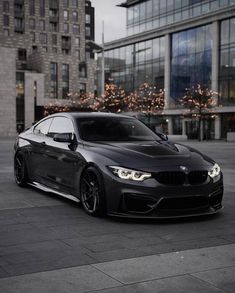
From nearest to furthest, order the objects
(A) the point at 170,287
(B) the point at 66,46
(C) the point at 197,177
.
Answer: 1. (A) the point at 170,287
2. (C) the point at 197,177
3. (B) the point at 66,46

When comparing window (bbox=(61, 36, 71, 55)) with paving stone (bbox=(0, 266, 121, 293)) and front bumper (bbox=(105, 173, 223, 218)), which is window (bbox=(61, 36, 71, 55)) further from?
paving stone (bbox=(0, 266, 121, 293))

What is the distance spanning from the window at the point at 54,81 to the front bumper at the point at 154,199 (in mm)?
105153

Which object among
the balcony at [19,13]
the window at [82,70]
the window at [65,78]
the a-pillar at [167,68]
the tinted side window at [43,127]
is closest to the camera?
the tinted side window at [43,127]

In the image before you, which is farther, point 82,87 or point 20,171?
point 82,87

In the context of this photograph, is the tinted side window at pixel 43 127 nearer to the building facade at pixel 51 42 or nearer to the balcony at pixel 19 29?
the building facade at pixel 51 42

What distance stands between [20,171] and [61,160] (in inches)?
85.6

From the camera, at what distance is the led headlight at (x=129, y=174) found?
6.65 m

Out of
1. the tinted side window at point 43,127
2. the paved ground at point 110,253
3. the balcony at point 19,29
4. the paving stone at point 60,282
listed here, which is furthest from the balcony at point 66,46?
the paving stone at point 60,282

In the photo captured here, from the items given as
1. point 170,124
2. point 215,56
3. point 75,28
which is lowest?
point 170,124

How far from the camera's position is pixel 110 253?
5.24m

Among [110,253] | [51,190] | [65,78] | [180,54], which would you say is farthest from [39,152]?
[65,78]

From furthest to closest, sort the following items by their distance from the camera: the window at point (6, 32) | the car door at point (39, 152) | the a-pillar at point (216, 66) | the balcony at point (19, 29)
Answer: the balcony at point (19, 29), the window at point (6, 32), the a-pillar at point (216, 66), the car door at point (39, 152)

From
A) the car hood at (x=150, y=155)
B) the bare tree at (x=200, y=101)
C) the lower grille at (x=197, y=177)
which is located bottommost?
the lower grille at (x=197, y=177)

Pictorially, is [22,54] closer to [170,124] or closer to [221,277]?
[170,124]
